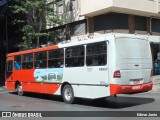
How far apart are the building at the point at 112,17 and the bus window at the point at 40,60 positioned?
9.41 meters

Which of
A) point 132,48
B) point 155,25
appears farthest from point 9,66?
point 155,25

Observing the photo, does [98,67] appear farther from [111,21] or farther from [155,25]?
[155,25]

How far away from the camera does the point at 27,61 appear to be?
61.9 feet

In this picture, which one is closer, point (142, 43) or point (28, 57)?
point (142, 43)

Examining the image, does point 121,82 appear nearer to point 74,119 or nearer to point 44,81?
point 74,119

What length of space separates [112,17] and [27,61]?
1016 cm

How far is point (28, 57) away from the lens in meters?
18.7

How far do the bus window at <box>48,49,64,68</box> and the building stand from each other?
1011 cm

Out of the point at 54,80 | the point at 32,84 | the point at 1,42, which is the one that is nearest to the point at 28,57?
the point at 32,84

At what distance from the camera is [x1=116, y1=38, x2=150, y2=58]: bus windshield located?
13.3 metres

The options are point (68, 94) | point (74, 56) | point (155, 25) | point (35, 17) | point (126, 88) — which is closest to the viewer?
point (126, 88)

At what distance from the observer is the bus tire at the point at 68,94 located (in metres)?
15.1

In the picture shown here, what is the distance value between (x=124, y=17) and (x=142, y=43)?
13682 millimetres

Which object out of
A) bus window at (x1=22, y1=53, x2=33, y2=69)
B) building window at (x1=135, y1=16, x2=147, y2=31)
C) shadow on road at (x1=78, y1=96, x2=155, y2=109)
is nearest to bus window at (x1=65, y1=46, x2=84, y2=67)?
shadow on road at (x1=78, y1=96, x2=155, y2=109)
